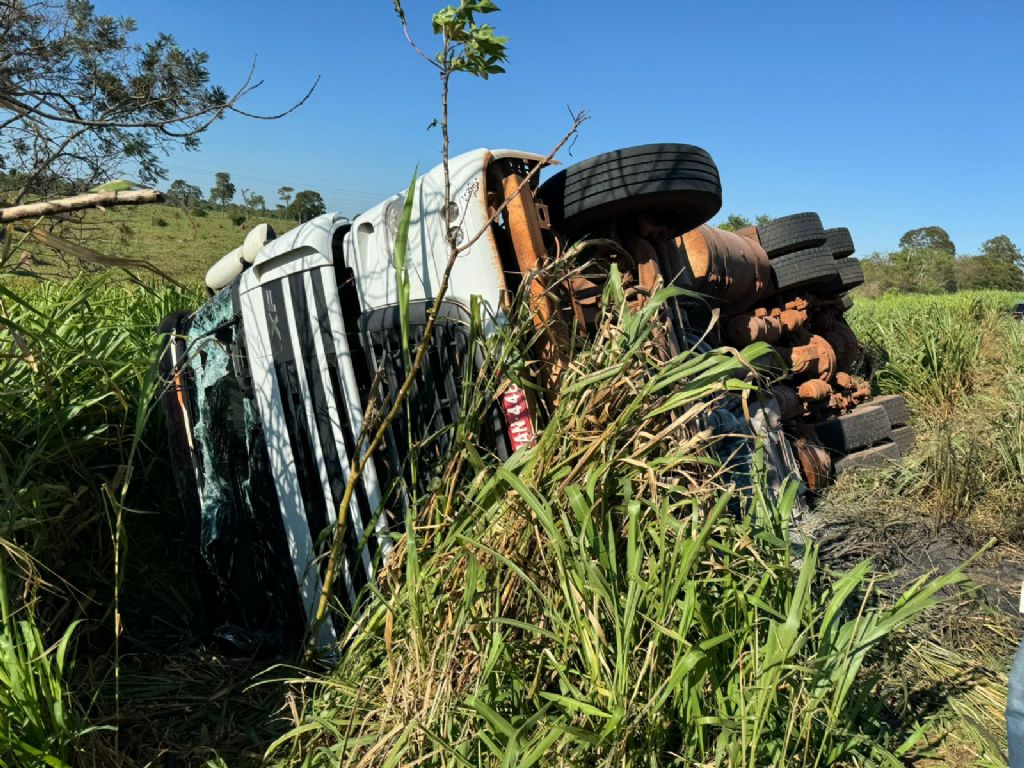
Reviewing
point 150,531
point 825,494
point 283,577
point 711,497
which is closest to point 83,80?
point 150,531

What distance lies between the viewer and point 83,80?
3631mm

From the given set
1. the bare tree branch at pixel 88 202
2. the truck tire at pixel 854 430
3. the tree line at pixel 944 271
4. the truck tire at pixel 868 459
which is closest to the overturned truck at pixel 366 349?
the bare tree branch at pixel 88 202

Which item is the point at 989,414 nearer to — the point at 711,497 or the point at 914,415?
the point at 914,415

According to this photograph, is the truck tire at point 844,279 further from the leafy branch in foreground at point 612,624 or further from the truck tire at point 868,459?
the leafy branch in foreground at point 612,624

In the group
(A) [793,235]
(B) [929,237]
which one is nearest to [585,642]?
(A) [793,235]

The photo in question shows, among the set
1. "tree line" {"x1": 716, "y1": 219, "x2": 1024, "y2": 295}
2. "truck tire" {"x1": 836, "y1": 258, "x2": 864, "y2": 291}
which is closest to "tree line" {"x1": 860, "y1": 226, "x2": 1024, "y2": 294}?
"tree line" {"x1": 716, "y1": 219, "x2": 1024, "y2": 295}

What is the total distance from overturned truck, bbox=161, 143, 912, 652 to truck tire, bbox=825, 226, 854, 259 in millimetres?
3732

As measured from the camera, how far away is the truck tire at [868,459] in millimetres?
5090

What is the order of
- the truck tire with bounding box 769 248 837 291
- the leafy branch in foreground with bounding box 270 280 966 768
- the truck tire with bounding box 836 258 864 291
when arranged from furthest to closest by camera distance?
the truck tire with bounding box 836 258 864 291 < the truck tire with bounding box 769 248 837 291 < the leafy branch in foreground with bounding box 270 280 966 768

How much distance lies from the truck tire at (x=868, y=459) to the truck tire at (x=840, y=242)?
1763mm

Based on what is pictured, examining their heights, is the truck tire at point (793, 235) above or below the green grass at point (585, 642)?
above

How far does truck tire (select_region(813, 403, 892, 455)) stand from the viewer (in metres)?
5.29

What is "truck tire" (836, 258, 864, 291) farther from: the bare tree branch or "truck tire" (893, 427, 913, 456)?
the bare tree branch

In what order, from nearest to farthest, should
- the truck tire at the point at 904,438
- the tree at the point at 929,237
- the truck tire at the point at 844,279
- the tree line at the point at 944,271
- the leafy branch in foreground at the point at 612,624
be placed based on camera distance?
the leafy branch in foreground at the point at 612,624 → the truck tire at the point at 904,438 → the truck tire at the point at 844,279 → the tree line at the point at 944,271 → the tree at the point at 929,237
